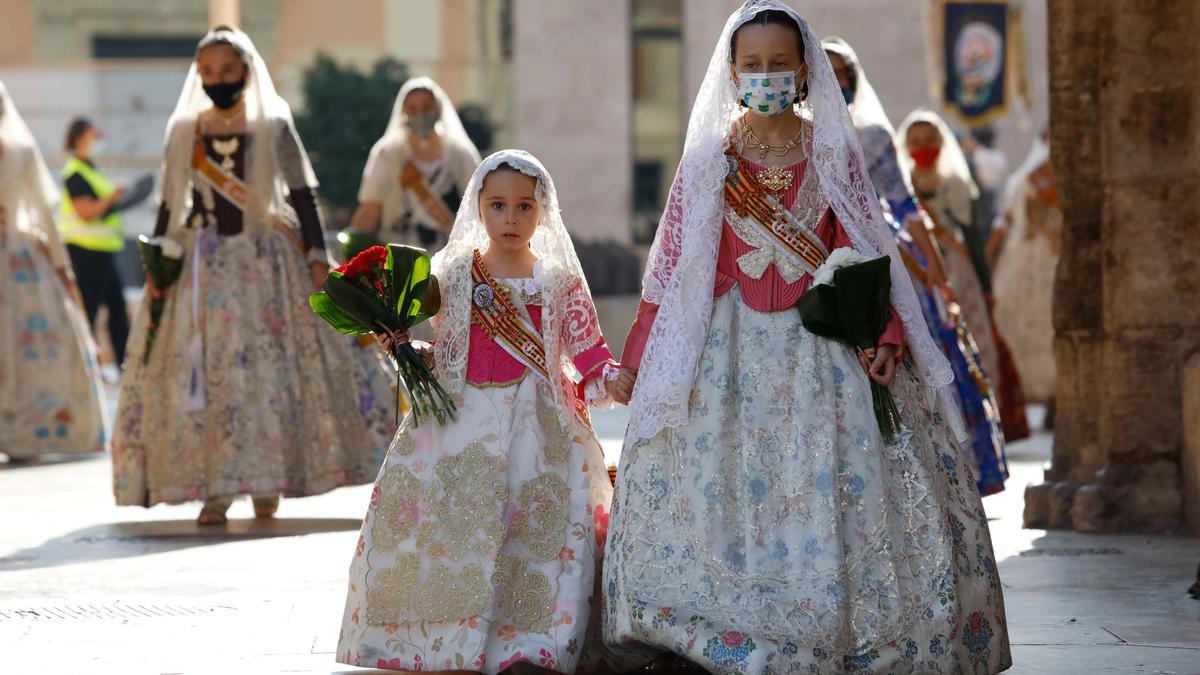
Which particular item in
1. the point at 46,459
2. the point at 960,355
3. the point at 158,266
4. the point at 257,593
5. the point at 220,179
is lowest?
the point at 46,459

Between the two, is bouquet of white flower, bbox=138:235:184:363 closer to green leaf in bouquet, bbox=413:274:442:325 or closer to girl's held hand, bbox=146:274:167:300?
girl's held hand, bbox=146:274:167:300

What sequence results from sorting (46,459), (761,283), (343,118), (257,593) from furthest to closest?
(343,118) < (46,459) < (257,593) < (761,283)

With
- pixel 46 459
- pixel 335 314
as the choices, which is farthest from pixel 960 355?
pixel 46 459

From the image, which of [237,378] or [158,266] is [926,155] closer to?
[237,378]

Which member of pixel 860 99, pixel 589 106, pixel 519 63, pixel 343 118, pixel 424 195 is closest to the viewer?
pixel 860 99

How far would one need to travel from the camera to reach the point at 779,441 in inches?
214

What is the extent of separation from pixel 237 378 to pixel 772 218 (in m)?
4.27

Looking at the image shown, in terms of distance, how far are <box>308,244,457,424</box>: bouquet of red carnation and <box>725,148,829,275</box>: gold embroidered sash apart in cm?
87

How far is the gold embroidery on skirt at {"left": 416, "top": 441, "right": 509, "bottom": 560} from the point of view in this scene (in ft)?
18.8

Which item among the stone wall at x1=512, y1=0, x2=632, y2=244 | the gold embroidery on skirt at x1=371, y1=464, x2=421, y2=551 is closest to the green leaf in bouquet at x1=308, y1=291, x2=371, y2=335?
the gold embroidery on skirt at x1=371, y1=464, x2=421, y2=551

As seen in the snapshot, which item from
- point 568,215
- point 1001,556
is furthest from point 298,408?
point 568,215

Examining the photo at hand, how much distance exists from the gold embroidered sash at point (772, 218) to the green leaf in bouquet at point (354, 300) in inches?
39.3

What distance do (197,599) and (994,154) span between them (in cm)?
1557

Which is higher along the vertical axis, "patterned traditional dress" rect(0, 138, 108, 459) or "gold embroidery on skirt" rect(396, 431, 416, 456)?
"gold embroidery on skirt" rect(396, 431, 416, 456)
